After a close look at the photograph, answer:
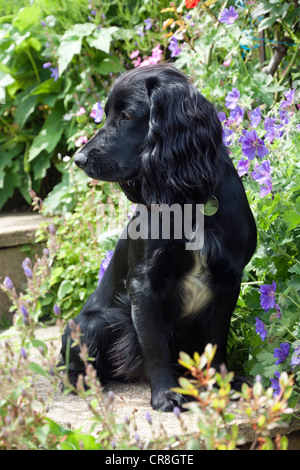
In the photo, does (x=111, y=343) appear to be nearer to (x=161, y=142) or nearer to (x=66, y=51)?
(x=161, y=142)

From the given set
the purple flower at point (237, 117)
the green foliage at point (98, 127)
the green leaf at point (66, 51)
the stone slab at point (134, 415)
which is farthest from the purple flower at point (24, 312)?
the green leaf at point (66, 51)

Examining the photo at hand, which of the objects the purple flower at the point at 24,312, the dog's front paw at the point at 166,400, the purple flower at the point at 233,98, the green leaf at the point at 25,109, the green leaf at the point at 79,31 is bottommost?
the green leaf at the point at 25,109

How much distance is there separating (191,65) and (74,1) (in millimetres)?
1266

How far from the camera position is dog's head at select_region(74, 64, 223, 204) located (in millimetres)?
2137

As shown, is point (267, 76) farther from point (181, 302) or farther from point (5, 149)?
point (5, 149)

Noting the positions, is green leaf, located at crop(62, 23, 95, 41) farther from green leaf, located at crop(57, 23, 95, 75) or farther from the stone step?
the stone step

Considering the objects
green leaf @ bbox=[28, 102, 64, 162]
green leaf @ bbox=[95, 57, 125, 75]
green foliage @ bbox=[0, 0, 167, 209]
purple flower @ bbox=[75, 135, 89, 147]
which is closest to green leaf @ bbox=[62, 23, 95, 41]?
green foliage @ bbox=[0, 0, 167, 209]

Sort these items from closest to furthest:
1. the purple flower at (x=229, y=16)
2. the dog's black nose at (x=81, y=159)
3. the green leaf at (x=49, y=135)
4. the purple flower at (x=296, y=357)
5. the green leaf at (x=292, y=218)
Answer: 1. the purple flower at (x=296, y=357)
2. the green leaf at (x=292, y=218)
3. the dog's black nose at (x=81, y=159)
4. the purple flower at (x=229, y=16)
5. the green leaf at (x=49, y=135)

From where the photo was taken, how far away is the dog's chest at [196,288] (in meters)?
2.18

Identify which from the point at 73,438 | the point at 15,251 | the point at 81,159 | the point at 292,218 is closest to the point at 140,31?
the point at 15,251

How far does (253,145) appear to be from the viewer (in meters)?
2.24

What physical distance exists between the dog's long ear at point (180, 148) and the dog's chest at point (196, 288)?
9.5 inches

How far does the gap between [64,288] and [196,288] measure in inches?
64.4

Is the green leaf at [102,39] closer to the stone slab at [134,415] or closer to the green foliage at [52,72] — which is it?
the green foliage at [52,72]
